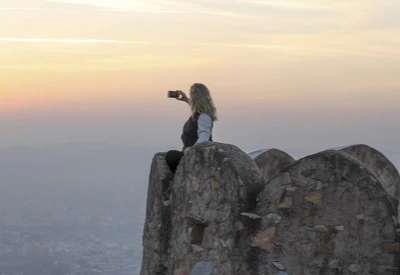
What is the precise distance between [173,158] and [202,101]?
31.5 inches

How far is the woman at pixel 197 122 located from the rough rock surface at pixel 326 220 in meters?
1.53

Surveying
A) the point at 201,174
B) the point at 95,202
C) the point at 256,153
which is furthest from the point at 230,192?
the point at 95,202

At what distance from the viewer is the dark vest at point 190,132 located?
9.76 meters

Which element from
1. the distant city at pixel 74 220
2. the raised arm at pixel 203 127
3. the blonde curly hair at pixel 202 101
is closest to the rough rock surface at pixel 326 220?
the raised arm at pixel 203 127

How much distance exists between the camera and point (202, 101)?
9648 millimetres

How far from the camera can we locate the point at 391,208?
763 cm

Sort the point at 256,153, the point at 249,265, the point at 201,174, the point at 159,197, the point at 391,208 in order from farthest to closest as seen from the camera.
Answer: the point at 256,153 → the point at 159,197 → the point at 201,174 → the point at 249,265 → the point at 391,208

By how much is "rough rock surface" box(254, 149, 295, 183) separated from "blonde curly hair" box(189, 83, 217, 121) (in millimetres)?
1446

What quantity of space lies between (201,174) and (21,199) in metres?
155

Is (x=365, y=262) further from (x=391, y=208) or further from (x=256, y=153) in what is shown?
(x=256, y=153)

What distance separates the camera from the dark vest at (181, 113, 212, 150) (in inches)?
384

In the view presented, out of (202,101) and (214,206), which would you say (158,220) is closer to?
(214,206)

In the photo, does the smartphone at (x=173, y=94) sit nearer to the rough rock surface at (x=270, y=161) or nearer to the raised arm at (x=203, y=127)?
the raised arm at (x=203, y=127)

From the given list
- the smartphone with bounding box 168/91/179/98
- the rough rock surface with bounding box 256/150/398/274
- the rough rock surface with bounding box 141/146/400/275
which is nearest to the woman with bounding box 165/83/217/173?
the rough rock surface with bounding box 141/146/400/275
